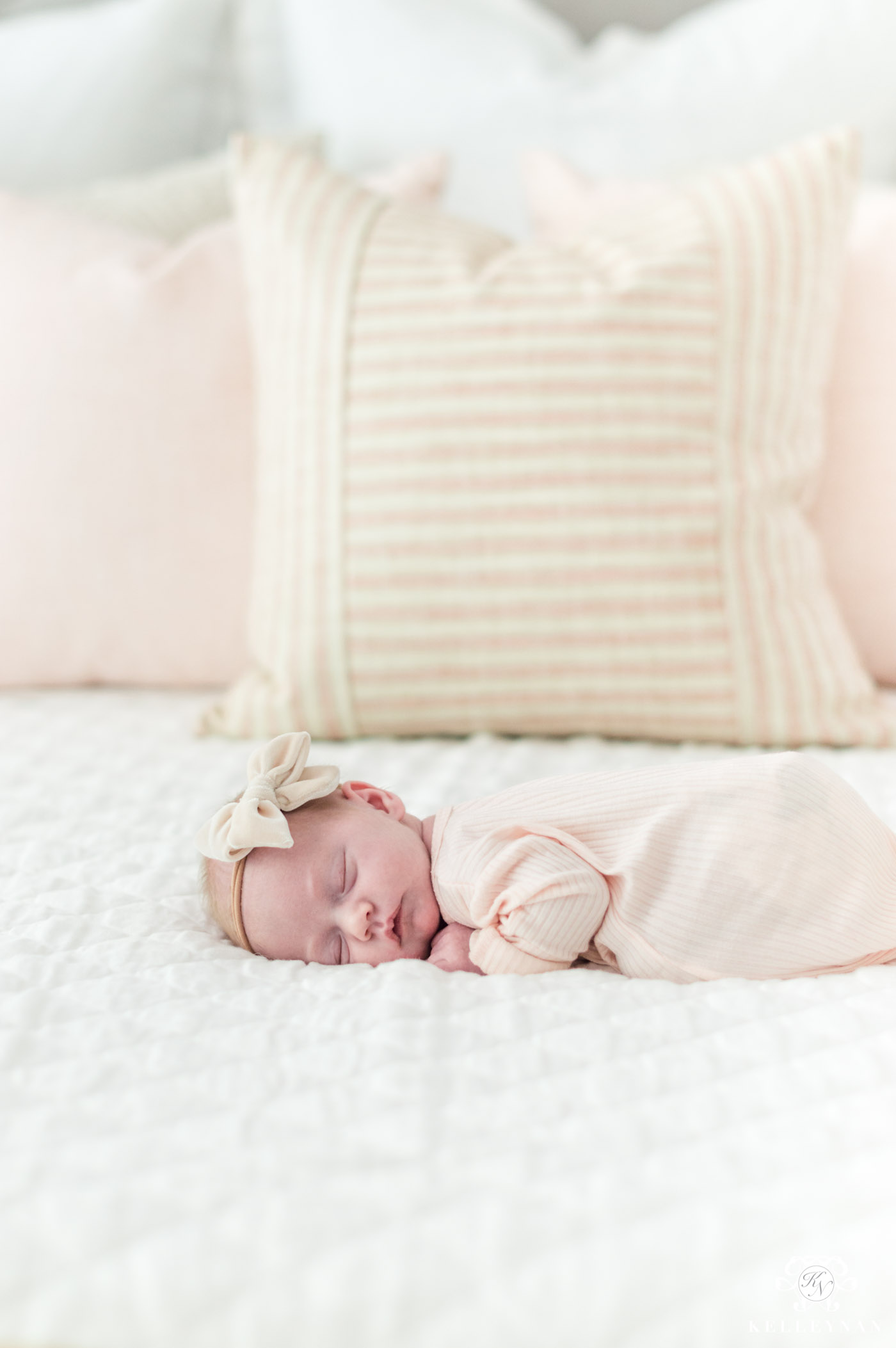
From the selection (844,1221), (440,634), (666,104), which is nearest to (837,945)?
(844,1221)

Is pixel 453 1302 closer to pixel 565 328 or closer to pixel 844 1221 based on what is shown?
pixel 844 1221

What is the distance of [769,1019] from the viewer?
2.13ft

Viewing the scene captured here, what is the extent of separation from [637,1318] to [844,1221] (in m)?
0.10

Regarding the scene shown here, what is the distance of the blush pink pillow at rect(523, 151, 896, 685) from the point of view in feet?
4.05

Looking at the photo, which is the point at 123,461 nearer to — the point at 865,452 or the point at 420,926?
the point at 420,926

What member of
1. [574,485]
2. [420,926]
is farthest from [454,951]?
[574,485]

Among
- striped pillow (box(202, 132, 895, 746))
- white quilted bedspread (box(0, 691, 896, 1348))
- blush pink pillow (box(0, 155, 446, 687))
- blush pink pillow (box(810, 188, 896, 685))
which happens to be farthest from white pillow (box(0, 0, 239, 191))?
white quilted bedspread (box(0, 691, 896, 1348))

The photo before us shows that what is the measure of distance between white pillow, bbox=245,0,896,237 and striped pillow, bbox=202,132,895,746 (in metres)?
0.45

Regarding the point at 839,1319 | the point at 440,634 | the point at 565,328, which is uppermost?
the point at 565,328

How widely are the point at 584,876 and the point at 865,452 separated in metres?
0.71

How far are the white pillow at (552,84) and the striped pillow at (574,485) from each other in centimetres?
45

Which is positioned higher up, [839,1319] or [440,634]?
[440,634]

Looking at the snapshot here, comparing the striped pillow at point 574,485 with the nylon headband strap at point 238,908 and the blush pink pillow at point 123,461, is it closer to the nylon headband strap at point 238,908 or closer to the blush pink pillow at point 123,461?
the blush pink pillow at point 123,461

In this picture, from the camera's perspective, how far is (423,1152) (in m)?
0.53
